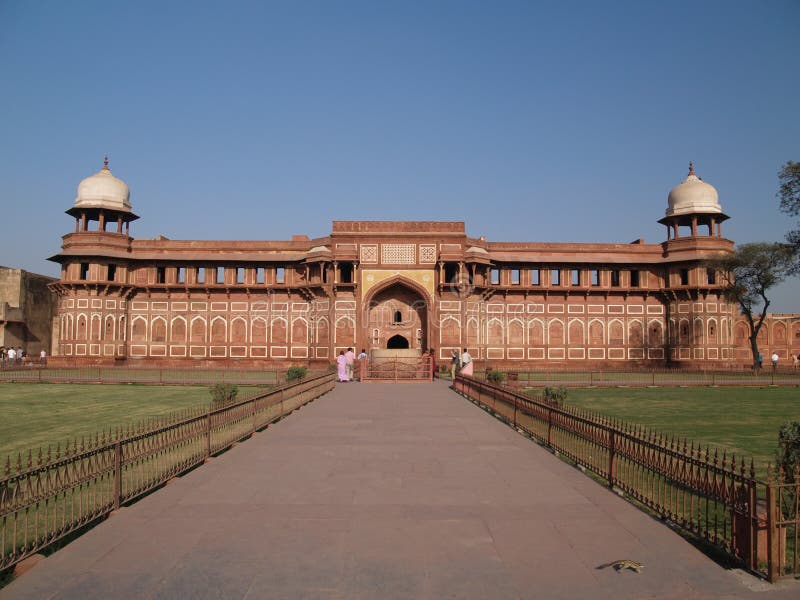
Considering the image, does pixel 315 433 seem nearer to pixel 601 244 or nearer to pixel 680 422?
pixel 680 422

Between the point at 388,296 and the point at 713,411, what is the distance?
2157 centimetres

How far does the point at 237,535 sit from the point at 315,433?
5.31 m

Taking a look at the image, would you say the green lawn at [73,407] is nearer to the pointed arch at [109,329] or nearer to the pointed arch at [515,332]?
the pointed arch at [109,329]

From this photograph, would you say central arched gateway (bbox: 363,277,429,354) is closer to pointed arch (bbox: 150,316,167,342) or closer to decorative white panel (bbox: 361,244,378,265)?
decorative white panel (bbox: 361,244,378,265)

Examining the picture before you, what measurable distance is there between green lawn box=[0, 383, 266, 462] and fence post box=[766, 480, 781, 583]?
8991mm

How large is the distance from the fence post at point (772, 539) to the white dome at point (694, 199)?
35.0m

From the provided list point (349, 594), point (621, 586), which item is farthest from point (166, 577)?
point (621, 586)

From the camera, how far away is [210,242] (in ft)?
118

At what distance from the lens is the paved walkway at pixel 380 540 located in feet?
12.7

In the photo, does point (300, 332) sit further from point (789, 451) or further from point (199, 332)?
point (789, 451)

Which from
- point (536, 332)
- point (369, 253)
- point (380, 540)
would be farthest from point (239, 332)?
point (380, 540)

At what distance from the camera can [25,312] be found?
134 ft

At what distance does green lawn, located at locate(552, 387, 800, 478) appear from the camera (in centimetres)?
1009

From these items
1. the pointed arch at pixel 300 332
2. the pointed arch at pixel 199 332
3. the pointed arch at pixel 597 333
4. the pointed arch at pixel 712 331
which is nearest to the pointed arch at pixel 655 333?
the pointed arch at pixel 712 331
